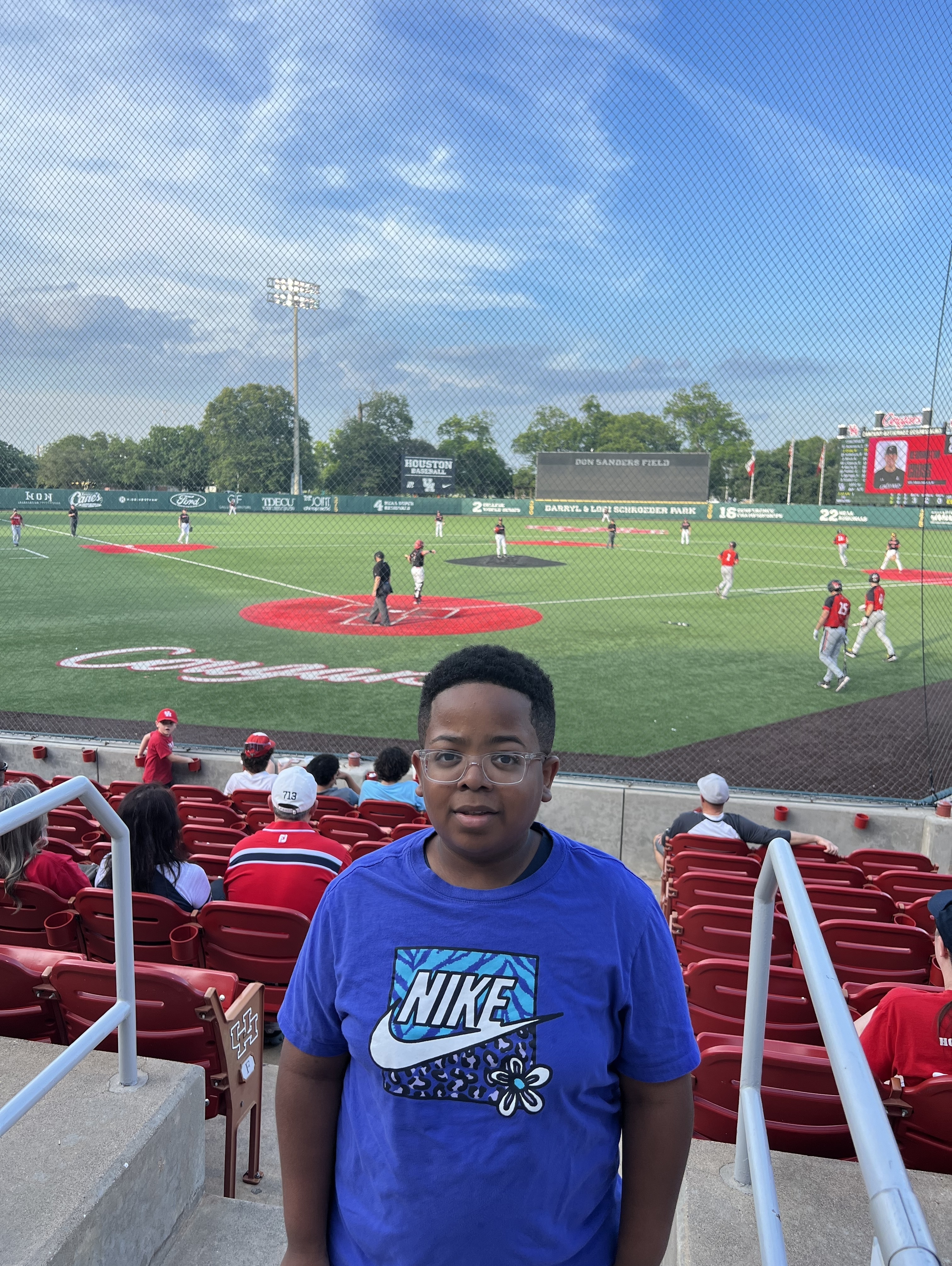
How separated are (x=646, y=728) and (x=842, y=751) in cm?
230

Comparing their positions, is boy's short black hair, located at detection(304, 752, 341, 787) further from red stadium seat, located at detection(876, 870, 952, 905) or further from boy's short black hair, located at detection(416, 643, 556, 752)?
boy's short black hair, located at detection(416, 643, 556, 752)

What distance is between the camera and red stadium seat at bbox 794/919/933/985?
13.8ft

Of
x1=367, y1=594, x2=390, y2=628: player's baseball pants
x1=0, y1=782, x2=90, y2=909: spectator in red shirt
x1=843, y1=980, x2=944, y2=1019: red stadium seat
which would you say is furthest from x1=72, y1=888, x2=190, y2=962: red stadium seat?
x1=367, y1=594, x2=390, y2=628: player's baseball pants

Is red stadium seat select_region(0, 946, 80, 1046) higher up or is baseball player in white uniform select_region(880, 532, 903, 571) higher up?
baseball player in white uniform select_region(880, 532, 903, 571)

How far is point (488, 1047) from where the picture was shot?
4.96ft

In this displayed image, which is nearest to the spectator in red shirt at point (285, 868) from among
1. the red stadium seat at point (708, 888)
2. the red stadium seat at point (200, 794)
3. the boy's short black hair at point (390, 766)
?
the red stadium seat at point (708, 888)

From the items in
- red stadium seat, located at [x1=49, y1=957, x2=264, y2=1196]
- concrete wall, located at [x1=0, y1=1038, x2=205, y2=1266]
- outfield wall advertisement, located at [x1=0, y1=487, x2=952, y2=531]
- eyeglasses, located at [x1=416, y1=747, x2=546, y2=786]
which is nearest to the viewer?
eyeglasses, located at [x1=416, y1=747, x2=546, y2=786]

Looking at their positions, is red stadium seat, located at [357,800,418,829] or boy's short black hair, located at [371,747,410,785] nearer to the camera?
red stadium seat, located at [357,800,418,829]

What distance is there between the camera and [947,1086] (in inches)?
104

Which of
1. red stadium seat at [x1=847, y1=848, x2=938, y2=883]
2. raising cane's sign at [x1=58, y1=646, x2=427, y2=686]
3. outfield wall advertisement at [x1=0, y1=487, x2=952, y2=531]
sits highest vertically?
outfield wall advertisement at [x1=0, y1=487, x2=952, y2=531]

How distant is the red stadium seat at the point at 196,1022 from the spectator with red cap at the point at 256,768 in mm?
4678

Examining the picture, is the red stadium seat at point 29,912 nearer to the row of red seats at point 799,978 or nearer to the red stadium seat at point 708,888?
the row of red seats at point 799,978

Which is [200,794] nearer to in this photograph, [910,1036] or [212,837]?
[212,837]

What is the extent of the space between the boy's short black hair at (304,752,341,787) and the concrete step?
16.1 feet
